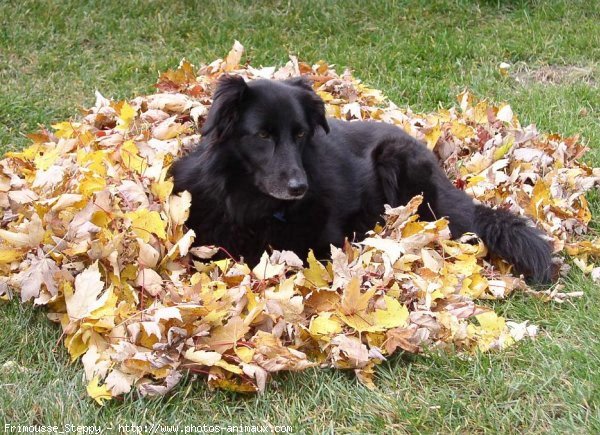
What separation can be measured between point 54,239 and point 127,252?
297mm

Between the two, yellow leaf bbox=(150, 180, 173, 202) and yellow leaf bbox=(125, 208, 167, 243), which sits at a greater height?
yellow leaf bbox=(125, 208, 167, 243)

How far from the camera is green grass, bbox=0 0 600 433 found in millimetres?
2619

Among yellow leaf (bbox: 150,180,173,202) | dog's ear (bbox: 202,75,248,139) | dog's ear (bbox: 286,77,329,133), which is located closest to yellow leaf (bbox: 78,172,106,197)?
yellow leaf (bbox: 150,180,173,202)

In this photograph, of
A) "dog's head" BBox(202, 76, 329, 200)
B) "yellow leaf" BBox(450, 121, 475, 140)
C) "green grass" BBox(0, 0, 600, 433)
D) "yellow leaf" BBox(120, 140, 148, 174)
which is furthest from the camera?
"yellow leaf" BBox(450, 121, 475, 140)

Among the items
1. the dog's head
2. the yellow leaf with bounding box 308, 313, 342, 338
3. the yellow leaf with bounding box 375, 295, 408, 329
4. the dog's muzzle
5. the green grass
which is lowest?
the green grass

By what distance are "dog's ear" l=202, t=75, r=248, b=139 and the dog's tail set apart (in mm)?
1334

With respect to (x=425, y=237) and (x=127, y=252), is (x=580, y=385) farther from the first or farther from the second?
(x=127, y=252)

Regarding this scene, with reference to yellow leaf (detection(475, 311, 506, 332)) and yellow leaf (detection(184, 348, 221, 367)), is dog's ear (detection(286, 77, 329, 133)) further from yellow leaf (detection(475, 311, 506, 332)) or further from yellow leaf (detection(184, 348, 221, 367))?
yellow leaf (detection(184, 348, 221, 367))

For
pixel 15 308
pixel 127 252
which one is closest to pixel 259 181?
pixel 127 252

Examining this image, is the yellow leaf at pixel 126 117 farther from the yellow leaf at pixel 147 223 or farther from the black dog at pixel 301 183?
the yellow leaf at pixel 147 223

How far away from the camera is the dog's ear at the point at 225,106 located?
3.32m

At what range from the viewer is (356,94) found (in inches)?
206

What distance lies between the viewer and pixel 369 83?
6.14m

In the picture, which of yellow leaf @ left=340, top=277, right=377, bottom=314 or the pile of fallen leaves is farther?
yellow leaf @ left=340, top=277, right=377, bottom=314
